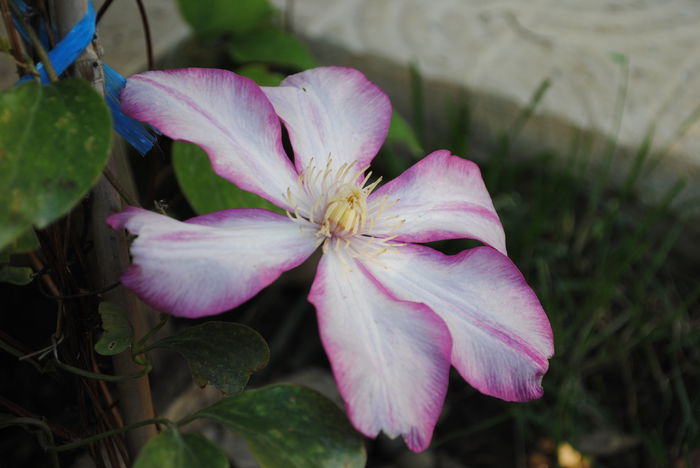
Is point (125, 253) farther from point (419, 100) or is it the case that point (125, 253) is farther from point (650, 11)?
point (650, 11)

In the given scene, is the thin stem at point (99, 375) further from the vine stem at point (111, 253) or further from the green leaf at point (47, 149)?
the green leaf at point (47, 149)

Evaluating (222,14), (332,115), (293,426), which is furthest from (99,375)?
(222,14)

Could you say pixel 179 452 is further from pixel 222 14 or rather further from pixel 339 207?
pixel 222 14

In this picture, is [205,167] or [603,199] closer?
[205,167]

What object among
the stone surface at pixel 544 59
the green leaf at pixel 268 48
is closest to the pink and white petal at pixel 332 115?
the green leaf at pixel 268 48

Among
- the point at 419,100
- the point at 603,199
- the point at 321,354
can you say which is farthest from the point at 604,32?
the point at 321,354

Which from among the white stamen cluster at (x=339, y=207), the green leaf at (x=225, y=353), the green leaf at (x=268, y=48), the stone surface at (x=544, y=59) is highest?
the white stamen cluster at (x=339, y=207)
